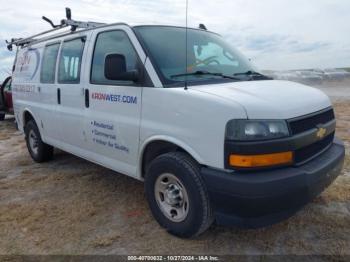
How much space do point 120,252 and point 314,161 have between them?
1.93m

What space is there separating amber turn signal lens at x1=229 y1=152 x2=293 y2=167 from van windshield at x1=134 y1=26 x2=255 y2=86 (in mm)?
990

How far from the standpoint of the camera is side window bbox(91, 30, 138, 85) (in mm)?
3551

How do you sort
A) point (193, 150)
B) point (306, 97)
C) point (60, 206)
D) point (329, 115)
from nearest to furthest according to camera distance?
point (193, 150) → point (306, 97) → point (329, 115) → point (60, 206)

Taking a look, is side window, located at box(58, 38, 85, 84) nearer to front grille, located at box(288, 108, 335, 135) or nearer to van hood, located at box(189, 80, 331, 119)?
van hood, located at box(189, 80, 331, 119)

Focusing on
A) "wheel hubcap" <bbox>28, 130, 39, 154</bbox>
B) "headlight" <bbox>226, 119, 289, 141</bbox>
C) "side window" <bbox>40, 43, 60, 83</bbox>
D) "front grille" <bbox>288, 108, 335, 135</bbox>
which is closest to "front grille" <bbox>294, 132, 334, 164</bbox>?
"front grille" <bbox>288, 108, 335, 135</bbox>

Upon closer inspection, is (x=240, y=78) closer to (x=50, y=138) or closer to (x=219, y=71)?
(x=219, y=71)

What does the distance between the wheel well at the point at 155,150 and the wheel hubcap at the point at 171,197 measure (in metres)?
0.27

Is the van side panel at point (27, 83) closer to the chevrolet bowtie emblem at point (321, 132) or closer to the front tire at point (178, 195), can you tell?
the front tire at point (178, 195)

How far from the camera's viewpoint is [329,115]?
3455 millimetres

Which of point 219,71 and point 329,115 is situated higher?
point 219,71

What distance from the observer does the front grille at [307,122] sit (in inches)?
109


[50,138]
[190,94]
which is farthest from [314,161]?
[50,138]

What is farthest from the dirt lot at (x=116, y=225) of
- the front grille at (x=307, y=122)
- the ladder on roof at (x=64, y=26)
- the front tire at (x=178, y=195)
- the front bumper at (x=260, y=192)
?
the ladder on roof at (x=64, y=26)

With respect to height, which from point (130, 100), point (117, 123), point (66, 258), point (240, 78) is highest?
point (240, 78)
